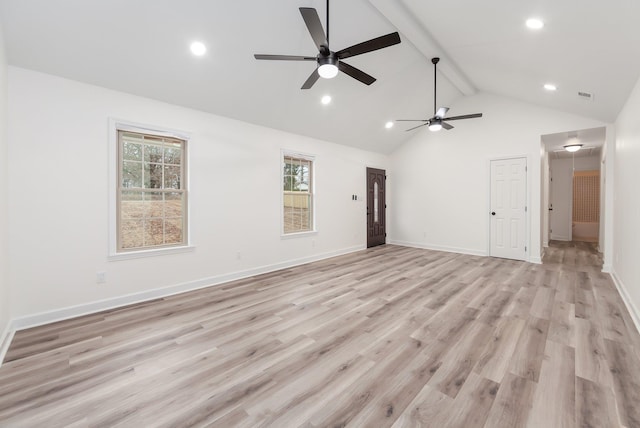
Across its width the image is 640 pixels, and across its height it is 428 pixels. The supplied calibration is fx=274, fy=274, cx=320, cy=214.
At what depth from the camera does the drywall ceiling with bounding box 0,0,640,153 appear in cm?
257

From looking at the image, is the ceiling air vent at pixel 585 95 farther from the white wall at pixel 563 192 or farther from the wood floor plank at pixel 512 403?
the white wall at pixel 563 192

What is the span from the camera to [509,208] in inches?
236

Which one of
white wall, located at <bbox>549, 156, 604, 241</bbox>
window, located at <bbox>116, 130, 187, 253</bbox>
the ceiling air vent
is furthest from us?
white wall, located at <bbox>549, 156, 604, 241</bbox>

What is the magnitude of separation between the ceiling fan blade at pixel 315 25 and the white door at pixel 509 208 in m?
5.34

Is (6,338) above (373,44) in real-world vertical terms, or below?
below

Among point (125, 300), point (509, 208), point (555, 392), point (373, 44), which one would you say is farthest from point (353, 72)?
point (509, 208)

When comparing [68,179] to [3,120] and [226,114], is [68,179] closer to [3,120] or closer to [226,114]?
[3,120]

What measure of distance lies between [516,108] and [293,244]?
18.1ft

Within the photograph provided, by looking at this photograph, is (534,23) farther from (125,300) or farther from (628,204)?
(125,300)

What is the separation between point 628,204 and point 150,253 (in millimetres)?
6281

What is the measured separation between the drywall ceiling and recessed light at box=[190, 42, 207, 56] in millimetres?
61

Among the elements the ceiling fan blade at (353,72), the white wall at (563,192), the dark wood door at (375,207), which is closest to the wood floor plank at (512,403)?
the ceiling fan blade at (353,72)

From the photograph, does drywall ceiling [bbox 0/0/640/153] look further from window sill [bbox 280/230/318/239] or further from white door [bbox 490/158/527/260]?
window sill [bbox 280/230/318/239]

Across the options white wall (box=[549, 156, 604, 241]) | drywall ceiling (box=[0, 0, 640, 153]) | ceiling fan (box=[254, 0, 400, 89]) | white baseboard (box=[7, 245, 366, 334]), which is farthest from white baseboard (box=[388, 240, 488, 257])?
ceiling fan (box=[254, 0, 400, 89])
